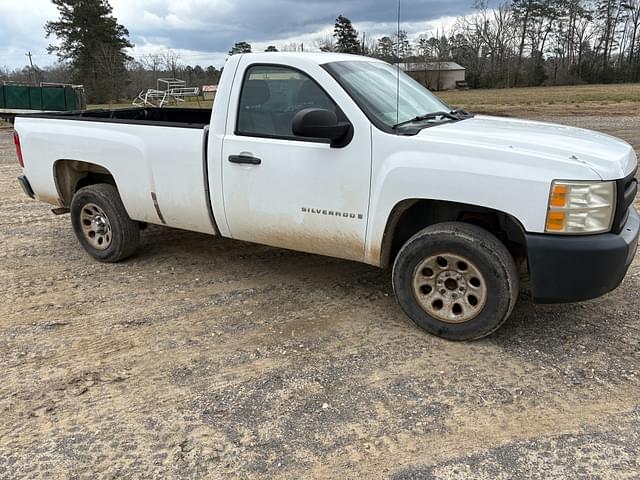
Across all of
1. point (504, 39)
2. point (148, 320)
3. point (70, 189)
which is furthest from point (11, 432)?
point (504, 39)

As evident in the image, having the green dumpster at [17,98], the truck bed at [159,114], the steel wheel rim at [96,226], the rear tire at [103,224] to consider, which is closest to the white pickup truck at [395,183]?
the rear tire at [103,224]

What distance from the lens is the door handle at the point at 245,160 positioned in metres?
4.29

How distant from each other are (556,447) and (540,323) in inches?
56.3

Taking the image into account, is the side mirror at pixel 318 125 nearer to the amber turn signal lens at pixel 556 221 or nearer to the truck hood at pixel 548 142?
the truck hood at pixel 548 142

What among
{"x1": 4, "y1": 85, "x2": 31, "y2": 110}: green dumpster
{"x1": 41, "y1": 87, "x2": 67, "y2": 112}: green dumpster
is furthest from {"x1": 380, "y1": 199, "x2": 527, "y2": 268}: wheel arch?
{"x1": 4, "y1": 85, "x2": 31, "y2": 110}: green dumpster

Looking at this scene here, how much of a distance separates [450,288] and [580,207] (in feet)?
3.23

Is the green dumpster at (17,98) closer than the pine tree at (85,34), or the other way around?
the green dumpster at (17,98)

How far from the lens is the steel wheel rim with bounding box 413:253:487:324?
3.72 metres

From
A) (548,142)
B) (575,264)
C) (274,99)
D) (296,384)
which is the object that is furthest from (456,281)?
(274,99)

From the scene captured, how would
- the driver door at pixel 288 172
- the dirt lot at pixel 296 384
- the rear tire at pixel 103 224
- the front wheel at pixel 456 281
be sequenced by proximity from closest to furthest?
the dirt lot at pixel 296 384, the front wheel at pixel 456 281, the driver door at pixel 288 172, the rear tire at pixel 103 224

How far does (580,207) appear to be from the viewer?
10.9 ft

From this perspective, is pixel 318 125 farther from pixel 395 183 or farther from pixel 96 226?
pixel 96 226

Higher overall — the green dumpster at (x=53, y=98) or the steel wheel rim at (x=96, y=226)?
the green dumpster at (x=53, y=98)

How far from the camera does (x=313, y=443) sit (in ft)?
9.41
